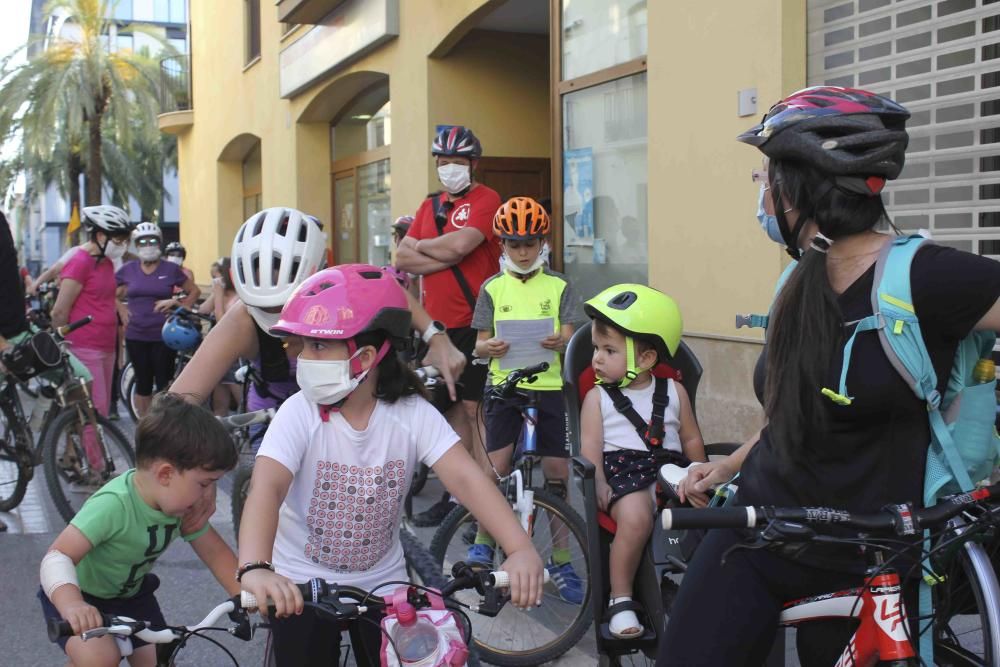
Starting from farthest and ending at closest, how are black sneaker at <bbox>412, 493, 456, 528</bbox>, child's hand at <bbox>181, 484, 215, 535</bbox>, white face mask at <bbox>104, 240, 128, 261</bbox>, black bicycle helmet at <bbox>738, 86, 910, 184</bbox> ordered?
white face mask at <bbox>104, 240, 128, 261</bbox> → black sneaker at <bbox>412, 493, 456, 528</bbox> → child's hand at <bbox>181, 484, 215, 535</bbox> → black bicycle helmet at <bbox>738, 86, 910, 184</bbox>

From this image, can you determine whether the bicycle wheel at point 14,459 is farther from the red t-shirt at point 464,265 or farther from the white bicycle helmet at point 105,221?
the red t-shirt at point 464,265

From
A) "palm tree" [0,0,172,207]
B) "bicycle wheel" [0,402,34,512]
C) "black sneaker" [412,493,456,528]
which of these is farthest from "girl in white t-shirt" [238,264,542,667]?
"palm tree" [0,0,172,207]

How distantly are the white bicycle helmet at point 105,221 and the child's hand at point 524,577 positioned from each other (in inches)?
271

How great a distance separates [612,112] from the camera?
9.48 m

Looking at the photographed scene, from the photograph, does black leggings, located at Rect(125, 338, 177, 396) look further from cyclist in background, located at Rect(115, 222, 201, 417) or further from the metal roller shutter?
the metal roller shutter

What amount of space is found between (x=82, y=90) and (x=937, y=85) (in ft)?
88.1

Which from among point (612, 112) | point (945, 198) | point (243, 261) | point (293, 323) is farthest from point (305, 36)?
point (293, 323)

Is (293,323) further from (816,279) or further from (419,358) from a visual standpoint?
(419,358)

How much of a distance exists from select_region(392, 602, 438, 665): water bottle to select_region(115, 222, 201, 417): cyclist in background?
781 cm

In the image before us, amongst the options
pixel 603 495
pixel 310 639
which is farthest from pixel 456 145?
pixel 310 639

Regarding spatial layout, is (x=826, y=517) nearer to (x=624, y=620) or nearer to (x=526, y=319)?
(x=624, y=620)

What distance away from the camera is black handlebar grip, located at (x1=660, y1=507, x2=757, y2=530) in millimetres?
2084

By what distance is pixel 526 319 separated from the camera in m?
5.80

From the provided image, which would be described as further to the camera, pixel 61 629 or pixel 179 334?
pixel 179 334
